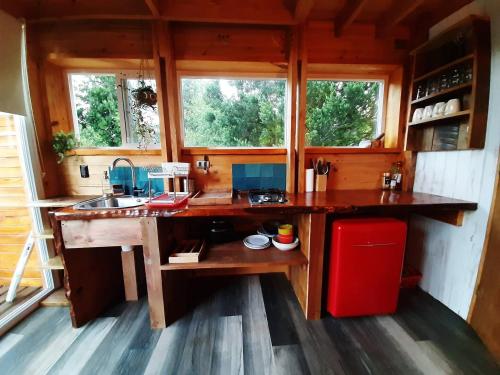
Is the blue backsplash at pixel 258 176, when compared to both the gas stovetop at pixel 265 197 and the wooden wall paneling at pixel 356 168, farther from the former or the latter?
the wooden wall paneling at pixel 356 168

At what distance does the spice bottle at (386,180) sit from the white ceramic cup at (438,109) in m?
0.60

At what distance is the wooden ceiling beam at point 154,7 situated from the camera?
136cm

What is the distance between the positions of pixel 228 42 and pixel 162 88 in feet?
2.25

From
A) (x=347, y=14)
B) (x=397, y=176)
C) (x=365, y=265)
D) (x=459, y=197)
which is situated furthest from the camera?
(x=397, y=176)

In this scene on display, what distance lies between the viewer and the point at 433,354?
1.20m

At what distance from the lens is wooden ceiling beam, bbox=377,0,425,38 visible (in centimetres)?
146

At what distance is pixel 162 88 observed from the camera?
1673 mm

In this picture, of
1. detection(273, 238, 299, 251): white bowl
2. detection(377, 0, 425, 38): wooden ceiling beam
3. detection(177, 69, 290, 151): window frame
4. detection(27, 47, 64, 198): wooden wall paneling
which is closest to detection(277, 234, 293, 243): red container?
detection(273, 238, 299, 251): white bowl

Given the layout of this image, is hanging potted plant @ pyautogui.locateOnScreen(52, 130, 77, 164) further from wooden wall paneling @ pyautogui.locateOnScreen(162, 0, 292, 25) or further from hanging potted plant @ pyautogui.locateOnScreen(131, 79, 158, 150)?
wooden wall paneling @ pyautogui.locateOnScreen(162, 0, 292, 25)

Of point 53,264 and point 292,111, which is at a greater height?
point 292,111

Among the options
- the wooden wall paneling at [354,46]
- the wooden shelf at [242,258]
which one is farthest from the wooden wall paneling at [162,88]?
the wooden wall paneling at [354,46]

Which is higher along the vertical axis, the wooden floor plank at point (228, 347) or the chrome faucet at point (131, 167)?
the chrome faucet at point (131, 167)

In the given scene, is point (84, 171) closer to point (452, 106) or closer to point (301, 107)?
point (301, 107)

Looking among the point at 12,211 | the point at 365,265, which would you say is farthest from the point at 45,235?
the point at 365,265
